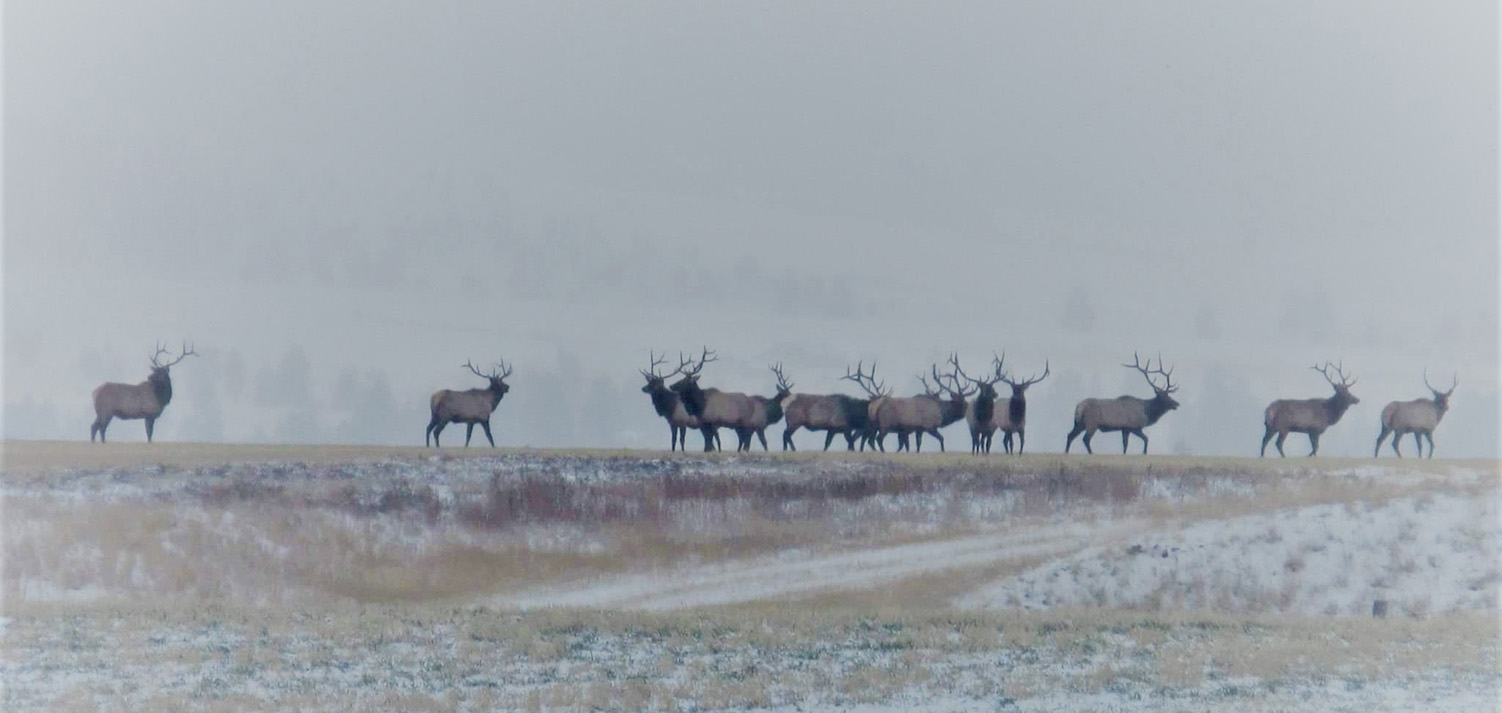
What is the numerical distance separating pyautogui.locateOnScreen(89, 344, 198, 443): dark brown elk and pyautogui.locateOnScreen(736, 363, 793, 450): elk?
11.9 metres

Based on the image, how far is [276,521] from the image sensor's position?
63.1 ft

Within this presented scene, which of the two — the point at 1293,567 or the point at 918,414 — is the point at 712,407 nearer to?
the point at 918,414

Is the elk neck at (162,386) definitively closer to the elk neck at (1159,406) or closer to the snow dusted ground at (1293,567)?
the snow dusted ground at (1293,567)

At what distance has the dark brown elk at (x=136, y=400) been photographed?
28.4 meters

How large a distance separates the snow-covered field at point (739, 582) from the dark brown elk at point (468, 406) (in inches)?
173

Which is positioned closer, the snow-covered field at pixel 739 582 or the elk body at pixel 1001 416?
the snow-covered field at pixel 739 582

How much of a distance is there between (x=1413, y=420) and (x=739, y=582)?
52.5 feet

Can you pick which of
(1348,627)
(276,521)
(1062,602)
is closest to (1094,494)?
Result: (1062,602)

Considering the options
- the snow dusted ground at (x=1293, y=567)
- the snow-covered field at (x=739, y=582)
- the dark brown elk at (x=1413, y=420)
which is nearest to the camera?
the snow-covered field at (x=739, y=582)

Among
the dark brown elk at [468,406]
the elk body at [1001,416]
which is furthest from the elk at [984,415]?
the dark brown elk at [468,406]

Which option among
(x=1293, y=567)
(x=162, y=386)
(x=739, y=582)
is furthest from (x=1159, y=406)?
(x=162, y=386)

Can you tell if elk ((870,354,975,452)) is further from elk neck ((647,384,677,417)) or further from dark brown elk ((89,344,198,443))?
dark brown elk ((89,344,198,443))

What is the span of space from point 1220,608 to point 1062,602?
1.91 metres

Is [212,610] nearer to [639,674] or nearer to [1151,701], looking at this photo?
[639,674]
